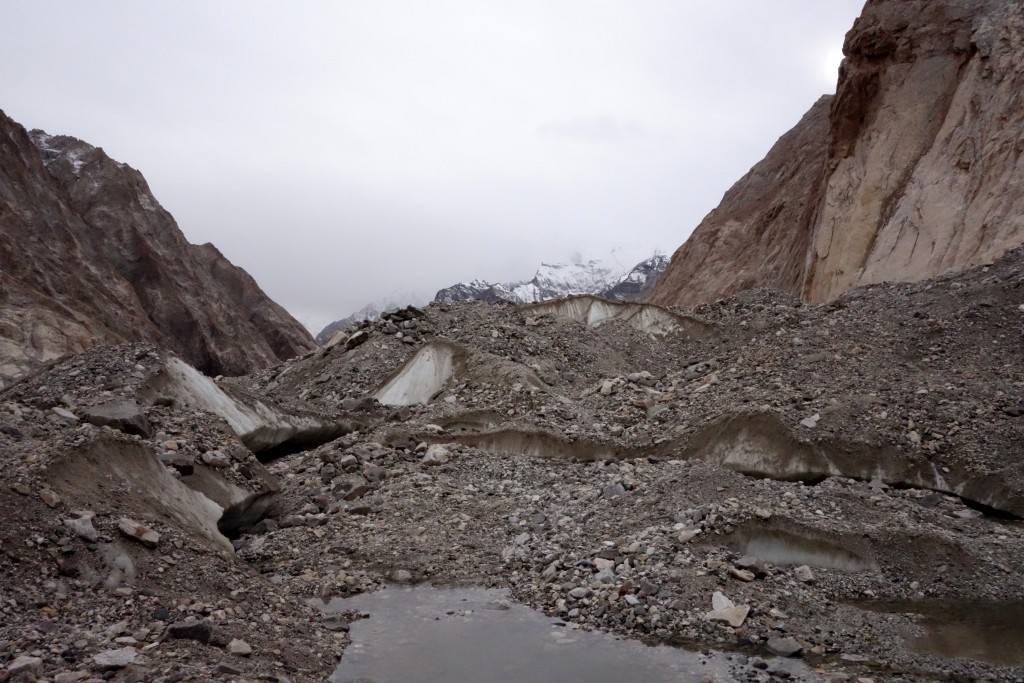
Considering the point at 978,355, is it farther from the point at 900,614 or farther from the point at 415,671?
the point at 415,671

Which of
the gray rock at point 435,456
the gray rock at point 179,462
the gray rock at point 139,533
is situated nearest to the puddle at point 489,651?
the gray rock at point 139,533

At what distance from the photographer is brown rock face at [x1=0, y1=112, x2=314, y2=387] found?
32281 millimetres

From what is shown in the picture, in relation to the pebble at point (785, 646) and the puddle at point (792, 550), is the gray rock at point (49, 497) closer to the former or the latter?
the pebble at point (785, 646)

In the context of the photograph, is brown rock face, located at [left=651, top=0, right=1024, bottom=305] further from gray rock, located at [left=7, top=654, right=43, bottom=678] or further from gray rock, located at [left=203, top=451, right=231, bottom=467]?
gray rock, located at [left=7, top=654, right=43, bottom=678]

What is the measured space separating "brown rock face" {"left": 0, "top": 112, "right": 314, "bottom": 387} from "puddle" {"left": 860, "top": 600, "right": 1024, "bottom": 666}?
28958 mm

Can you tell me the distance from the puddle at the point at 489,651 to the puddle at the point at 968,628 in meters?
1.25

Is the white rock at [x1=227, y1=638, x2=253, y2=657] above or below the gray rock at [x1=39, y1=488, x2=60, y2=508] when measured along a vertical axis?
below

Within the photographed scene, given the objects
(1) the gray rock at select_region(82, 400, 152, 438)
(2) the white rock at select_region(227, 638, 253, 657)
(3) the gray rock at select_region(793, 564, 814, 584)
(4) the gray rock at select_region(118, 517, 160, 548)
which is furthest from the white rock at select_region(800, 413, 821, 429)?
(1) the gray rock at select_region(82, 400, 152, 438)

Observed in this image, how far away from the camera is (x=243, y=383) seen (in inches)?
777

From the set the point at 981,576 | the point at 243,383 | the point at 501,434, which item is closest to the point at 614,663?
the point at 981,576

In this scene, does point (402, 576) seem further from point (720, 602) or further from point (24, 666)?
point (24, 666)

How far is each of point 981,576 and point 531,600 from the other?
12.9 feet

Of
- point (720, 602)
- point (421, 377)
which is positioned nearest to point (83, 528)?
point (720, 602)

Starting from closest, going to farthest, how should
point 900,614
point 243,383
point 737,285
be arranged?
point 900,614, point 243,383, point 737,285
